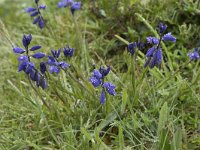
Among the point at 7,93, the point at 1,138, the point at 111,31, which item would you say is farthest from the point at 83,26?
the point at 1,138

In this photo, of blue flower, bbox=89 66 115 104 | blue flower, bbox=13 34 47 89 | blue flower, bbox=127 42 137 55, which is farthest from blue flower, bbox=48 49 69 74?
blue flower, bbox=127 42 137 55

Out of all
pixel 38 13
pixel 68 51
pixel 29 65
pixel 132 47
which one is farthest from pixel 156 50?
pixel 38 13

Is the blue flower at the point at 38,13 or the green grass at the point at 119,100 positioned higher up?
the blue flower at the point at 38,13

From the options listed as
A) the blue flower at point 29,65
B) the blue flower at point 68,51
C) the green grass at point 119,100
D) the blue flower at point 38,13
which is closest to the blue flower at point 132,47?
the green grass at point 119,100

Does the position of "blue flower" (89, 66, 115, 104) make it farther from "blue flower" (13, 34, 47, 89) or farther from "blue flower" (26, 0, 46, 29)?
"blue flower" (26, 0, 46, 29)

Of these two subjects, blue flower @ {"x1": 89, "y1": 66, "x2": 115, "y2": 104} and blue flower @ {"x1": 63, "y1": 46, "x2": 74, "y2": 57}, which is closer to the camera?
blue flower @ {"x1": 89, "y1": 66, "x2": 115, "y2": 104}

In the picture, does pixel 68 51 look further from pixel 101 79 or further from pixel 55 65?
pixel 101 79

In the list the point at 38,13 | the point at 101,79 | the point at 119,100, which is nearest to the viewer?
the point at 101,79

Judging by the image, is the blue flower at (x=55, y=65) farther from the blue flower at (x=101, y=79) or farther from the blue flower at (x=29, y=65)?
the blue flower at (x=101, y=79)
